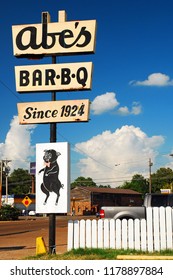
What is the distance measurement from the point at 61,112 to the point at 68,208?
3.00m

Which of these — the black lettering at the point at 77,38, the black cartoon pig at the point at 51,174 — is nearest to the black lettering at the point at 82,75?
the black lettering at the point at 77,38

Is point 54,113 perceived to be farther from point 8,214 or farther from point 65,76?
point 8,214

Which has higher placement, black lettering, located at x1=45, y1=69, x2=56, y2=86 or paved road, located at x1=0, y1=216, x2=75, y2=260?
black lettering, located at x1=45, y1=69, x2=56, y2=86

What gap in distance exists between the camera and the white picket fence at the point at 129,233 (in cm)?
1267

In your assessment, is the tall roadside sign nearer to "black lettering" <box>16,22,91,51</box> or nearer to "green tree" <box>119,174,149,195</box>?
"black lettering" <box>16,22,91,51</box>

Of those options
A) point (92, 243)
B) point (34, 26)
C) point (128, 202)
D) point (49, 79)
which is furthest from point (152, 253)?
point (128, 202)

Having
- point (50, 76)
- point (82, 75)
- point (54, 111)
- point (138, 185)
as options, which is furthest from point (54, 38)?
point (138, 185)

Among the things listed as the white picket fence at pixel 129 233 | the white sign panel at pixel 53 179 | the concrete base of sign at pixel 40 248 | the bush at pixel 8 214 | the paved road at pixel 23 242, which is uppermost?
the white sign panel at pixel 53 179

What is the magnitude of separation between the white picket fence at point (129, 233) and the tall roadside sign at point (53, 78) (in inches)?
34.4

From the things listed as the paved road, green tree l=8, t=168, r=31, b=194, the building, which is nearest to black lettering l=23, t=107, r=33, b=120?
the paved road

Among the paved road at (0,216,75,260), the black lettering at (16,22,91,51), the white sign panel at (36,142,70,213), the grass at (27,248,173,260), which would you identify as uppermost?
the black lettering at (16,22,91,51)

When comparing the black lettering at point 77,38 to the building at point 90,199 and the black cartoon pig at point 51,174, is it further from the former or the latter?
the building at point 90,199

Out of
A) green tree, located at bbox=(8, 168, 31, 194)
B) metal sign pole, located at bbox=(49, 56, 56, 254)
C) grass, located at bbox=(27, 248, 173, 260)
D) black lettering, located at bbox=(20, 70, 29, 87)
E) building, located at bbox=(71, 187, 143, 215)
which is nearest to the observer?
grass, located at bbox=(27, 248, 173, 260)

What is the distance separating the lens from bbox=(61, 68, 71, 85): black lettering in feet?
43.6
